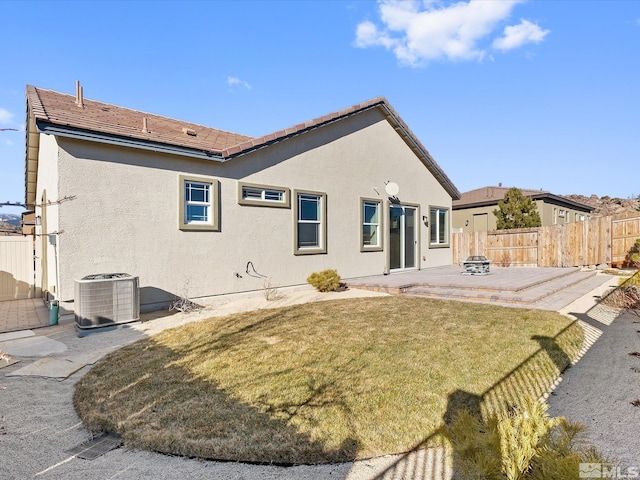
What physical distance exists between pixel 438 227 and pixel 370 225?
5.18 m

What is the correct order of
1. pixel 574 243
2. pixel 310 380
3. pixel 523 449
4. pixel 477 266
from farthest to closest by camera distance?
pixel 574 243
pixel 477 266
pixel 310 380
pixel 523 449

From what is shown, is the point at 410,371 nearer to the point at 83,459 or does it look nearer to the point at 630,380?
the point at 630,380

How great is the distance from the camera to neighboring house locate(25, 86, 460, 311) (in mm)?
7289

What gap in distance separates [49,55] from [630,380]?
16190 millimetres

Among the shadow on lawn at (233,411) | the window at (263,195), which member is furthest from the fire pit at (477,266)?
the shadow on lawn at (233,411)

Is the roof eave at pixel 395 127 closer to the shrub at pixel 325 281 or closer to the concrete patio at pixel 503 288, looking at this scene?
the shrub at pixel 325 281

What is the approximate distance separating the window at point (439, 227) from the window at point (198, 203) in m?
10.8

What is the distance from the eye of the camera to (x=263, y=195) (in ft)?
33.1

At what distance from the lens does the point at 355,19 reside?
12406 mm

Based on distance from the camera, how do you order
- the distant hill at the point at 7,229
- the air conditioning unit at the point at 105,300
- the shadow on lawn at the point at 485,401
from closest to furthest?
1. the shadow on lawn at the point at 485,401
2. the air conditioning unit at the point at 105,300
3. the distant hill at the point at 7,229

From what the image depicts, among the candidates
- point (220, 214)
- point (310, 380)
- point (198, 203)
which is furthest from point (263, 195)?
point (310, 380)

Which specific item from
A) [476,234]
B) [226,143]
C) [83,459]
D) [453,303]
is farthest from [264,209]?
[476,234]

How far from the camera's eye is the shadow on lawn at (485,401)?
2.68 metres

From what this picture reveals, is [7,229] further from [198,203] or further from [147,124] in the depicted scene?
[198,203]
